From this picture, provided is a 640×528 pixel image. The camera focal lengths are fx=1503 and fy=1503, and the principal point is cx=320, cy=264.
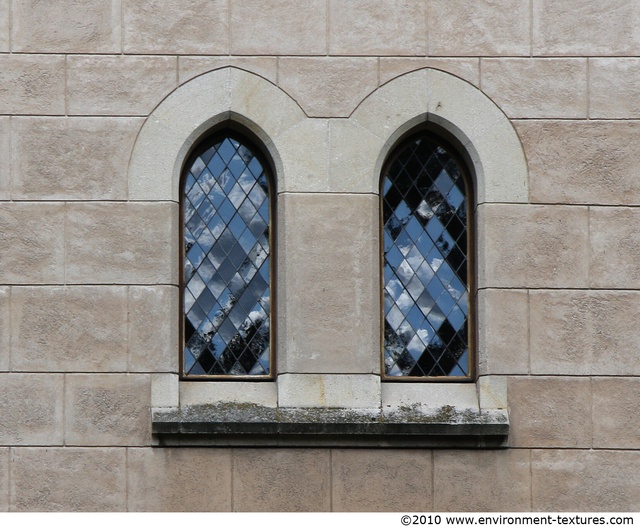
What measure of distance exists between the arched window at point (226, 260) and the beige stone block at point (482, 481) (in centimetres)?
159

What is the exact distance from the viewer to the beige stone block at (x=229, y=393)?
11.5 m

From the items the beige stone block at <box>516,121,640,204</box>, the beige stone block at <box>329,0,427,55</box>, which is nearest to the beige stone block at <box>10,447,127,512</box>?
the beige stone block at <box>329,0,427,55</box>

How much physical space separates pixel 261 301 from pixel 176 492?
1.64 metres

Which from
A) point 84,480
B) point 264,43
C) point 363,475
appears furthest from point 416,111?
point 84,480

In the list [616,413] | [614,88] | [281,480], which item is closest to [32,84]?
[281,480]

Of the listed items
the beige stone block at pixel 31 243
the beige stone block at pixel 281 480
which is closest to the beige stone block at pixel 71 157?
the beige stone block at pixel 31 243

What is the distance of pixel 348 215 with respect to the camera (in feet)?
38.3

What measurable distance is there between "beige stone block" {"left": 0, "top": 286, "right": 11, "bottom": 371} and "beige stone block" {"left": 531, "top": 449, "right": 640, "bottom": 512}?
406 centimetres

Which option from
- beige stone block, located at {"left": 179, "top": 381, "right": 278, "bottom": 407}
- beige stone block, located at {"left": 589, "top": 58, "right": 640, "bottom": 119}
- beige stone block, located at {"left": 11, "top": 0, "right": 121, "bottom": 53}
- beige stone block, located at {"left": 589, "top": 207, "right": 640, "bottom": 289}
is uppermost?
beige stone block, located at {"left": 11, "top": 0, "right": 121, "bottom": 53}

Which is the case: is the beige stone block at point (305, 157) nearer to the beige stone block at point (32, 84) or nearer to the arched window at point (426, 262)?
the arched window at point (426, 262)

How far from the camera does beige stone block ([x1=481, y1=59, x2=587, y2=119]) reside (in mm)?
11844

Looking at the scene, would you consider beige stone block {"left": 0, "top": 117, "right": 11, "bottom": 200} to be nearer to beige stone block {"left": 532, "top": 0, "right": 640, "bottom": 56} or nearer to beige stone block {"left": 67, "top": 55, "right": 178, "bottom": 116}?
beige stone block {"left": 67, "top": 55, "right": 178, "bottom": 116}

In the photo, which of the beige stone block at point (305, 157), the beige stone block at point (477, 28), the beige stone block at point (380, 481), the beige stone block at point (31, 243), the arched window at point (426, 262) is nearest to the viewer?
the beige stone block at point (380, 481)

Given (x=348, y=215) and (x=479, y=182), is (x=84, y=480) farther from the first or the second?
(x=479, y=182)
